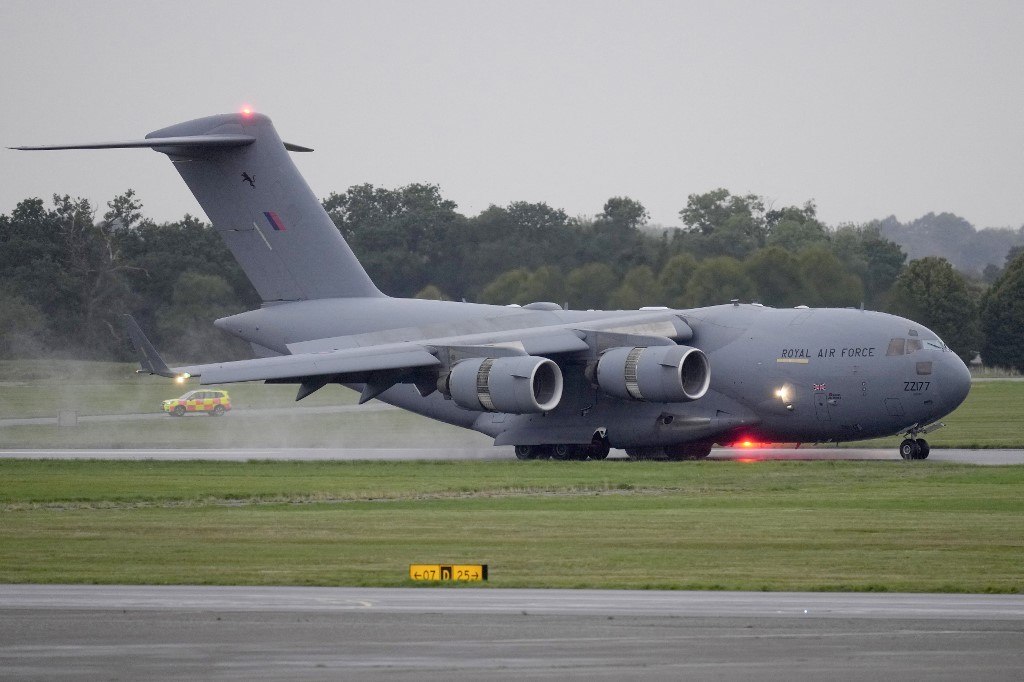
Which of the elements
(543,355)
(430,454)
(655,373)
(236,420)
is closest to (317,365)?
(543,355)

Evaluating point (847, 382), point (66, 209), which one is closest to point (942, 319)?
point (847, 382)

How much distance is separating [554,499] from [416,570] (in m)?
8.37

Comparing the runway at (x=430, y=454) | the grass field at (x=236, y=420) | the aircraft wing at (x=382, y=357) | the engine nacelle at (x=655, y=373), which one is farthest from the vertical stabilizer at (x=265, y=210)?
the engine nacelle at (x=655, y=373)

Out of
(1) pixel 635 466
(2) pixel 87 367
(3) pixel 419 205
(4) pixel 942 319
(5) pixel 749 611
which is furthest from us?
(3) pixel 419 205

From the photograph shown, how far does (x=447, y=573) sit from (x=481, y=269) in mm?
37794

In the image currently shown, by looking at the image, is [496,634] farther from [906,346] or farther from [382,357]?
[906,346]

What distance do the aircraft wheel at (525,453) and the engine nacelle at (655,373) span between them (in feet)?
7.60

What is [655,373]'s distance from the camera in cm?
2892

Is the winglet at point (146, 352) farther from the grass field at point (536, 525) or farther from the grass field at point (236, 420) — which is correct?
the grass field at point (236, 420)

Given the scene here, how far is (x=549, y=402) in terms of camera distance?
2962 cm

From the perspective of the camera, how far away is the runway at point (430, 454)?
98.6 feet

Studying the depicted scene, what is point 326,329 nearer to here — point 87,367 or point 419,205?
point 87,367

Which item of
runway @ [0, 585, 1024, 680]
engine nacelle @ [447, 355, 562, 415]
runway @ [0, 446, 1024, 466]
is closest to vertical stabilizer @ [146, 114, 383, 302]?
runway @ [0, 446, 1024, 466]

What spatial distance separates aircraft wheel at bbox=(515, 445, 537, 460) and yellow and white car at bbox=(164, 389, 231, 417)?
77.0ft
